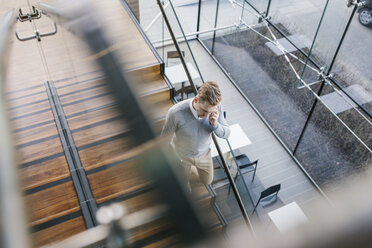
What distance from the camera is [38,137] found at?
3346 millimetres

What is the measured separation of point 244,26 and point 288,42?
139 cm

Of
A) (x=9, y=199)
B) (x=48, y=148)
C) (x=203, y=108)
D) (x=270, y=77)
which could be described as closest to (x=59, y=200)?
(x=48, y=148)

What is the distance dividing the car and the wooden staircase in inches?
124

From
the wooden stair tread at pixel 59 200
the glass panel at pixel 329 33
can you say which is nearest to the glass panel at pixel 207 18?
the glass panel at pixel 329 33

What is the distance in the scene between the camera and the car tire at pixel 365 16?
497 cm

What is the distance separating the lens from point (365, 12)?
5051mm

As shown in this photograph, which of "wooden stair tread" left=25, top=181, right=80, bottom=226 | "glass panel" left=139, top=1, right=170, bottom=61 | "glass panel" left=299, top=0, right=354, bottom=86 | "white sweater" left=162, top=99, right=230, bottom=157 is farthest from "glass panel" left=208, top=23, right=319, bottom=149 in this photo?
"wooden stair tread" left=25, top=181, right=80, bottom=226

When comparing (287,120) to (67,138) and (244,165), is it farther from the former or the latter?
(67,138)

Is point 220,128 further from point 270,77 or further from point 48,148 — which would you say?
point 270,77

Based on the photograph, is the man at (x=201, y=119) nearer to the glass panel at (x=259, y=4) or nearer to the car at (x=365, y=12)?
the car at (x=365, y=12)

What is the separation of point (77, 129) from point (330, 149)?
17.4 feet

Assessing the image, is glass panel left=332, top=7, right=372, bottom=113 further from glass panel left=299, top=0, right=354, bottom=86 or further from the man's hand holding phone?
the man's hand holding phone

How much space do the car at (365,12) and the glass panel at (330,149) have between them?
4.05 feet

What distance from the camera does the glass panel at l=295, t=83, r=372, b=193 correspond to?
5.83m
